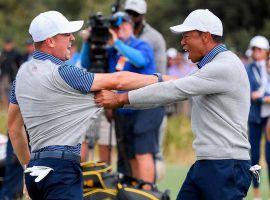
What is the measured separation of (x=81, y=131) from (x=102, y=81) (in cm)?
41

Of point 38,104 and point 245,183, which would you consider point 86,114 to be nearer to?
point 38,104

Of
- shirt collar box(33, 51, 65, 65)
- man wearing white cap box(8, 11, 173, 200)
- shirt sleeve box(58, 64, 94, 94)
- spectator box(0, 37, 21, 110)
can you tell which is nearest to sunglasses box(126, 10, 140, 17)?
man wearing white cap box(8, 11, 173, 200)

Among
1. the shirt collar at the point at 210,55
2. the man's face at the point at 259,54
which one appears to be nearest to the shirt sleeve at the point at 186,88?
the shirt collar at the point at 210,55

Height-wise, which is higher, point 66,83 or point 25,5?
point 25,5

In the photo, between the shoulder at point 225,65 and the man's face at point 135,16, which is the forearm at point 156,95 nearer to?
the shoulder at point 225,65

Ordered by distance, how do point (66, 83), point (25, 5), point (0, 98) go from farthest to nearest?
point (25, 5), point (0, 98), point (66, 83)

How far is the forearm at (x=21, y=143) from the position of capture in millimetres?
7508

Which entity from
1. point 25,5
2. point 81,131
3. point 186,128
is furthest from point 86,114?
point 25,5

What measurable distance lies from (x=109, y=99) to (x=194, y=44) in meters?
0.74

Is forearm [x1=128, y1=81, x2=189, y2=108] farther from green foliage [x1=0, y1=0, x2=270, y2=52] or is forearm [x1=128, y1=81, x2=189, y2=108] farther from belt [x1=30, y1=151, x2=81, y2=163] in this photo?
green foliage [x1=0, y1=0, x2=270, y2=52]

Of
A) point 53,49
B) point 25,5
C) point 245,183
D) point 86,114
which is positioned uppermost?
point 25,5

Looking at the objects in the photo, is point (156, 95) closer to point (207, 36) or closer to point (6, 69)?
point (207, 36)

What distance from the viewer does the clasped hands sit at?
7105 millimetres

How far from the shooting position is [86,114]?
6.99 meters
